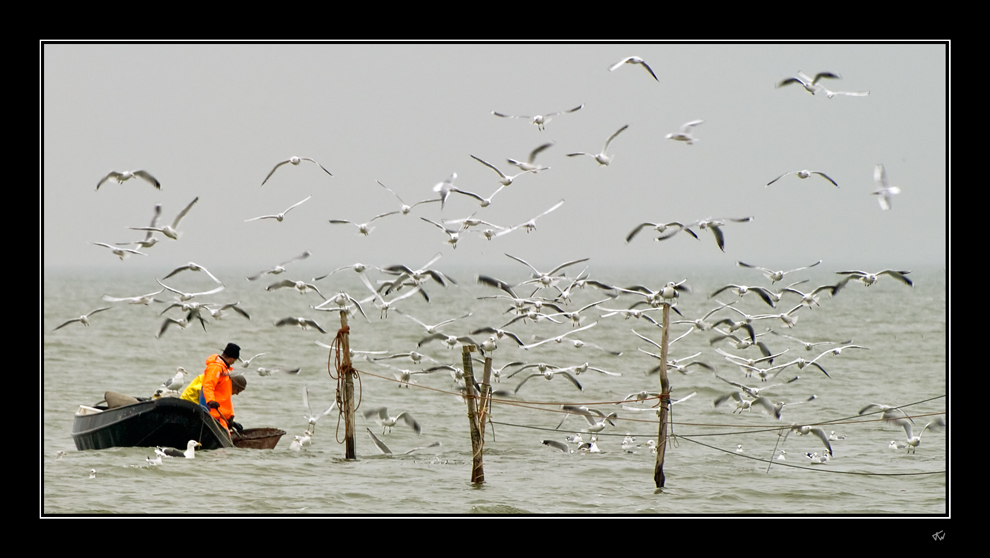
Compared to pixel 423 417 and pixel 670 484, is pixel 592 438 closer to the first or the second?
pixel 670 484

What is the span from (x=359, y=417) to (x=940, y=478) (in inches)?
428

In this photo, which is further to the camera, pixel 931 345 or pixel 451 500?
pixel 931 345

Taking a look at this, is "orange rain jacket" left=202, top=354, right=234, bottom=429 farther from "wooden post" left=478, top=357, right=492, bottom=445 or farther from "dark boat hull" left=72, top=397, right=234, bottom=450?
"wooden post" left=478, top=357, right=492, bottom=445

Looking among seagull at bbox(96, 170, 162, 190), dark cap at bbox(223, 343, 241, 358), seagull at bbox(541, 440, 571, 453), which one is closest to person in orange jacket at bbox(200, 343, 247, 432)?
dark cap at bbox(223, 343, 241, 358)

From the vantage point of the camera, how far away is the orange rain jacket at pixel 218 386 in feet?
54.1

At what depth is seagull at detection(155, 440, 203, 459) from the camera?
16.3m

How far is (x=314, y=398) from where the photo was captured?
2598 cm

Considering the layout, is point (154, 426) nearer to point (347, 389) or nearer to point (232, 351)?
point (232, 351)

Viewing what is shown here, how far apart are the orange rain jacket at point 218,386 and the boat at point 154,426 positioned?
25cm

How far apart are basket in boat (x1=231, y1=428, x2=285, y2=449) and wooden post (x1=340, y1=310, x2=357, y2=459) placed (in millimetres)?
1183

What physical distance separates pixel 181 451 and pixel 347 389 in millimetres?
2650

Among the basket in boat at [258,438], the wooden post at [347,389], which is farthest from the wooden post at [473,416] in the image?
the basket in boat at [258,438]

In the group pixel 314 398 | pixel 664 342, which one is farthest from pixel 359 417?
pixel 664 342

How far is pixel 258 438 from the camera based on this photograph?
57.1 feet
